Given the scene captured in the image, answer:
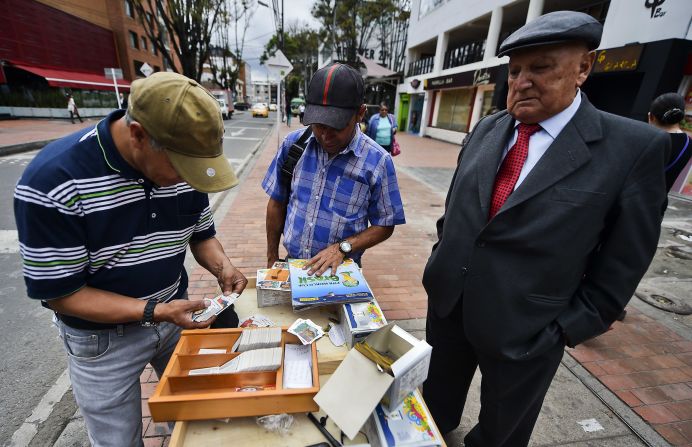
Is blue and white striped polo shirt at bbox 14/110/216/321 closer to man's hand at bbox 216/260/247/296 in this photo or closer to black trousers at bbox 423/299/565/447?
man's hand at bbox 216/260/247/296

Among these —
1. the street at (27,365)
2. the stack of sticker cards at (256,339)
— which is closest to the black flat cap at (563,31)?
the stack of sticker cards at (256,339)

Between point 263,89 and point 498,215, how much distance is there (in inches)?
4835

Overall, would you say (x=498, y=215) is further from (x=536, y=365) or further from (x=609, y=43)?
(x=609, y=43)

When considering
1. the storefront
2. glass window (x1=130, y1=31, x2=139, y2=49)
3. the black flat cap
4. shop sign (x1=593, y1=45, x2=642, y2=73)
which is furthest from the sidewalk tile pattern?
glass window (x1=130, y1=31, x2=139, y2=49)

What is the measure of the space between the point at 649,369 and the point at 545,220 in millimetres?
2564

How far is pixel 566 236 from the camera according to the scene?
122 cm

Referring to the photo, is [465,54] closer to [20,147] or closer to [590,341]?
[590,341]

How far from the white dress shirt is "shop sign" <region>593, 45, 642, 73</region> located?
390 inches

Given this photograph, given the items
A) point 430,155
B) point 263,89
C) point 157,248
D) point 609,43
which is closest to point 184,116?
point 157,248

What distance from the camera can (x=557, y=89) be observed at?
4.04 ft

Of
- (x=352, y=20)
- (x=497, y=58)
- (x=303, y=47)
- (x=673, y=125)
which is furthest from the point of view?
(x=303, y=47)

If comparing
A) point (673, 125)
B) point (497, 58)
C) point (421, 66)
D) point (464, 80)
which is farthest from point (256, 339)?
point (421, 66)

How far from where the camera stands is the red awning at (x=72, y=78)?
58.0ft

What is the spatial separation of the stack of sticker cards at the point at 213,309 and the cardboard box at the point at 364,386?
592 millimetres
